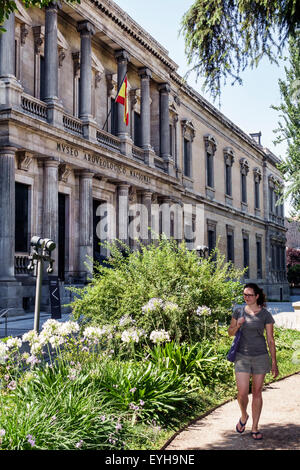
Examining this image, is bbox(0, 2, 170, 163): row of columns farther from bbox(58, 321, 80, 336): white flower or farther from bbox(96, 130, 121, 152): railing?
bbox(58, 321, 80, 336): white flower

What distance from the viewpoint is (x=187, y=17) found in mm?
8406

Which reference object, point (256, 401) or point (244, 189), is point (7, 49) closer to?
point (256, 401)

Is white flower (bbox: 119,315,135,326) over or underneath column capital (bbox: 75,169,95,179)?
underneath

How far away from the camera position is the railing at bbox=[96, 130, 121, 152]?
79.9 ft

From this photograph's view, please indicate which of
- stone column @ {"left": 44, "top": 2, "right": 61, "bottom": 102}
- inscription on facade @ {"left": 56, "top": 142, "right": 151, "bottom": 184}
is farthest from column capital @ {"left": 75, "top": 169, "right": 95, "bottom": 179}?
stone column @ {"left": 44, "top": 2, "right": 61, "bottom": 102}

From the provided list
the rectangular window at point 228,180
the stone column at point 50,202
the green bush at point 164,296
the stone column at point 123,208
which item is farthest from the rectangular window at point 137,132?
the green bush at point 164,296

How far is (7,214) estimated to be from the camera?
60.4 feet

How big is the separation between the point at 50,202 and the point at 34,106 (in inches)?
144

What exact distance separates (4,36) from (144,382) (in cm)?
1548

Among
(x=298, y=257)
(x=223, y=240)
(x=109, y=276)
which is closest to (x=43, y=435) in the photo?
(x=109, y=276)

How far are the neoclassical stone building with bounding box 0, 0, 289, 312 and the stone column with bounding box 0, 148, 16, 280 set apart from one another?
0.11 ft

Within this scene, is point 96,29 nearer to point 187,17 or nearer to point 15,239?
point 15,239

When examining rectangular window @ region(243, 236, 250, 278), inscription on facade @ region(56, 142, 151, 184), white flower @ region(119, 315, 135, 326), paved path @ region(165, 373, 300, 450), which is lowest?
paved path @ region(165, 373, 300, 450)

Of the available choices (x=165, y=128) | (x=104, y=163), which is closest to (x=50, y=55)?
(x=104, y=163)
